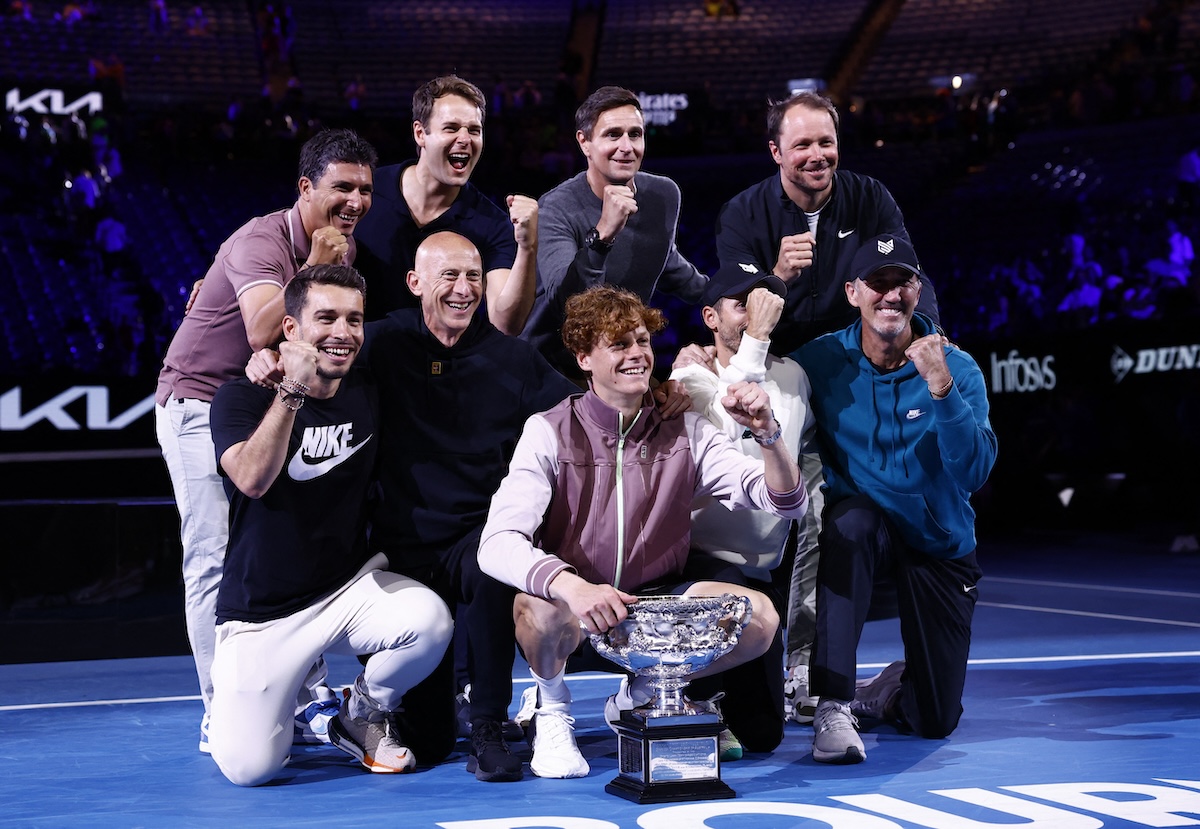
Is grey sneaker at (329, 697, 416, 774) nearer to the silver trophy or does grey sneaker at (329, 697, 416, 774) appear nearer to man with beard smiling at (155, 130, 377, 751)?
man with beard smiling at (155, 130, 377, 751)

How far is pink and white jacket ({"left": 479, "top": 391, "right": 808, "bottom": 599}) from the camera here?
3817mm

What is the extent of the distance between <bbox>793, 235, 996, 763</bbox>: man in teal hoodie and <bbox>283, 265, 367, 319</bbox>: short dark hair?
4.94 feet

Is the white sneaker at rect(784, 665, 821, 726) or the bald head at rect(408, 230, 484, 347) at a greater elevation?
the bald head at rect(408, 230, 484, 347)

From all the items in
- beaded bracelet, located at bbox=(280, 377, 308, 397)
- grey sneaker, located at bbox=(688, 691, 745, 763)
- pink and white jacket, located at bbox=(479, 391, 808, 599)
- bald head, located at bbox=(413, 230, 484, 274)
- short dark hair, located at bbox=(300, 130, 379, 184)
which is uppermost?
short dark hair, located at bbox=(300, 130, 379, 184)

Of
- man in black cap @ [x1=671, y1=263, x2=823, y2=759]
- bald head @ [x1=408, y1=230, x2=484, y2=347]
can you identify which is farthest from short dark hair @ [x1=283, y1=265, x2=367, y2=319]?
man in black cap @ [x1=671, y1=263, x2=823, y2=759]

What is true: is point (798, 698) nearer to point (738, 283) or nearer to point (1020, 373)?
point (738, 283)

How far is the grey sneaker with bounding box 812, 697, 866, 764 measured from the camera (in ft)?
12.8

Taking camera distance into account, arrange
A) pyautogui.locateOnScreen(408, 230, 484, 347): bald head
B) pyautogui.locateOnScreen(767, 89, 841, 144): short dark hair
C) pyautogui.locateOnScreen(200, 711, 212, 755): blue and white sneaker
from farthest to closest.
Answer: pyautogui.locateOnScreen(767, 89, 841, 144): short dark hair → pyautogui.locateOnScreen(200, 711, 212, 755): blue and white sneaker → pyautogui.locateOnScreen(408, 230, 484, 347): bald head

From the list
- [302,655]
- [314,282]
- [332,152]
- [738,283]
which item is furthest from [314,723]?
[738,283]

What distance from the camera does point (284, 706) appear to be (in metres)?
3.87

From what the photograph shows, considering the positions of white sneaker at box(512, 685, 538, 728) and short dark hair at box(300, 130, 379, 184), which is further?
white sneaker at box(512, 685, 538, 728)

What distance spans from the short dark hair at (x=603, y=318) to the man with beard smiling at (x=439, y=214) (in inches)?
24.0

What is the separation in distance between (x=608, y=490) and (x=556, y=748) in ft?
2.38

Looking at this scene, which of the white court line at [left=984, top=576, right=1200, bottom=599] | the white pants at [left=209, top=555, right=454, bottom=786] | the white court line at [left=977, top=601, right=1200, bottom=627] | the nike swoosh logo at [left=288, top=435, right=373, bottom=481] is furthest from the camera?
the white court line at [left=984, top=576, right=1200, bottom=599]
